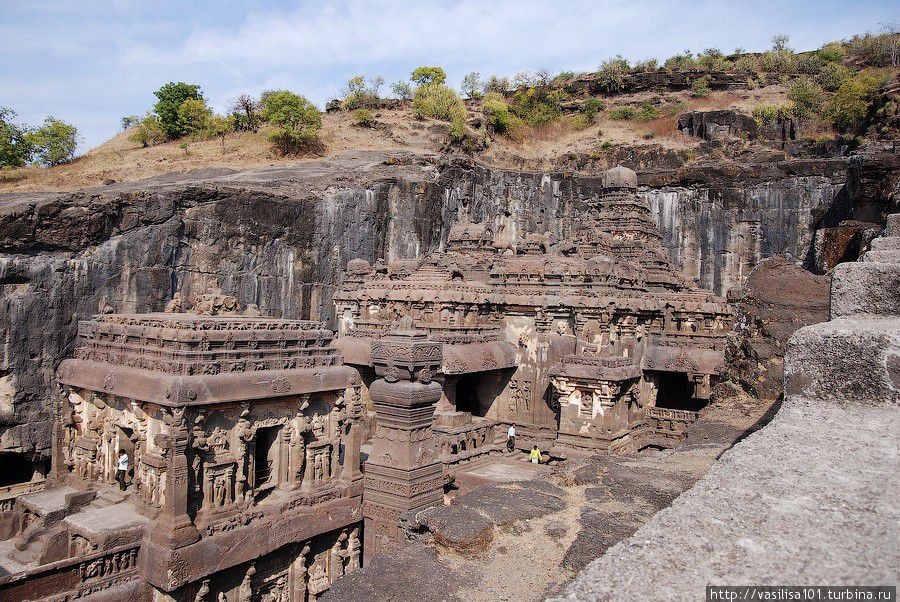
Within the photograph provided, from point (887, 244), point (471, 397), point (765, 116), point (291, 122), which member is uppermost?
point (765, 116)

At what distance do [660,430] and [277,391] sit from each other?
37.7ft

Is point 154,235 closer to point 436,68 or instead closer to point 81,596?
point 81,596

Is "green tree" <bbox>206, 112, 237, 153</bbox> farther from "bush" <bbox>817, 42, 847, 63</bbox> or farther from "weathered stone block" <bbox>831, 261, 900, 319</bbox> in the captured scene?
"bush" <bbox>817, 42, 847, 63</bbox>

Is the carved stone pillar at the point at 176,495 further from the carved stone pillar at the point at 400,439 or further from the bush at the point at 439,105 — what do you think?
the bush at the point at 439,105

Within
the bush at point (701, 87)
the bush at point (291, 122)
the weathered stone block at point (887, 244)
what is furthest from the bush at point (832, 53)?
the weathered stone block at point (887, 244)

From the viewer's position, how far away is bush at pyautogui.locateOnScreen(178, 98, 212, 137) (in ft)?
152

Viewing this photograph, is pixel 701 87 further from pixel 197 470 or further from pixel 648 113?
pixel 197 470

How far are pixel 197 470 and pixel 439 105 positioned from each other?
1898 inches

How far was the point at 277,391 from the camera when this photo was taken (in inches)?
420

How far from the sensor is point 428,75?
2426 inches

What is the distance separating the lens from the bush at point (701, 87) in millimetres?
60906

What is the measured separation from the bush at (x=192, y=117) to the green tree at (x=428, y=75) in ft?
75.0

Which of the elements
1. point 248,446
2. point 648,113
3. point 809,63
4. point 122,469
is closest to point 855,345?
point 248,446

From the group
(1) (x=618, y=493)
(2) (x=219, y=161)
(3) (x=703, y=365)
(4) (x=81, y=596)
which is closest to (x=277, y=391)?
(4) (x=81, y=596)
